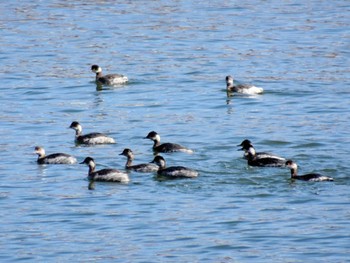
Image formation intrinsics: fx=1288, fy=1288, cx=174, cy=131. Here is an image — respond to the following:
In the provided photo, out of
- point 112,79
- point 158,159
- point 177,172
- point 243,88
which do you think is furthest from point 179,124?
point 177,172

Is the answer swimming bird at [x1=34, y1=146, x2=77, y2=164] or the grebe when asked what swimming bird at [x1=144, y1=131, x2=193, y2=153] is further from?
swimming bird at [x1=34, y1=146, x2=77, y2=164]

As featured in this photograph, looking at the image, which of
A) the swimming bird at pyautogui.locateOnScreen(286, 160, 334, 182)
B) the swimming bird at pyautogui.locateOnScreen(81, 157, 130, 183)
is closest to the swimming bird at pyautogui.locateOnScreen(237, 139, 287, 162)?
the swimming bird at pyautogui.locateOnScreen(286, 160, 334, 182)

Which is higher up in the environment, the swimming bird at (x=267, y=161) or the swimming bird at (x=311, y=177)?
the swimming bird at (x=267, y=161)

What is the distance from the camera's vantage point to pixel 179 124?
33906 mm

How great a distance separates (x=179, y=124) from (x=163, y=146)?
3.27m

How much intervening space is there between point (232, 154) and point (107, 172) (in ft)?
12.1

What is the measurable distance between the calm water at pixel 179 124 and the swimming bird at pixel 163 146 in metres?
0.37

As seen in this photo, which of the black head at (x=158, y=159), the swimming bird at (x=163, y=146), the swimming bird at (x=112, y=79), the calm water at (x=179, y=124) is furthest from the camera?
the swimming bird at (x=112, y=79)

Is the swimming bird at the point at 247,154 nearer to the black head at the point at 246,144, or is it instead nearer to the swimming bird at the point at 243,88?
the black head at the point at 246,144

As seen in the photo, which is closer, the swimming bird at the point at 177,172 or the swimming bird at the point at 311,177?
the swimming bird at the point at 311,177

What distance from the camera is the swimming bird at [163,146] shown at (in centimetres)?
3051

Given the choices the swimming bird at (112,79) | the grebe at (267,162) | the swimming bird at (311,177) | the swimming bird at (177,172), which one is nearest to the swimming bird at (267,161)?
the grebe at (267,162)

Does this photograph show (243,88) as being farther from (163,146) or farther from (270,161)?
(270,161)

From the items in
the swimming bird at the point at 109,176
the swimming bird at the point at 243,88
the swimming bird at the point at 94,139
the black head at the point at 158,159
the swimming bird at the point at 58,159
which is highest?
the swimming bird at the point at 243,88
